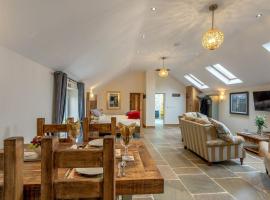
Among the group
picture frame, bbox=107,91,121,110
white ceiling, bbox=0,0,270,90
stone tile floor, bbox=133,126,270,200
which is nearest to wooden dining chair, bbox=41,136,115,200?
white ceiling, bbox=0,0,270,90

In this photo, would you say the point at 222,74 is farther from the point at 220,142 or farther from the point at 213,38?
the point at 213,38

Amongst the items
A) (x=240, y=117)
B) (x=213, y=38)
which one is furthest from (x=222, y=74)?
(x=213, y=38)

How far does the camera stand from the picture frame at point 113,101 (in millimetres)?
11172

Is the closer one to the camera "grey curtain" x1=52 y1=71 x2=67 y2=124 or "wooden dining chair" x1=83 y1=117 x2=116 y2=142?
"wooden dining chair" x1=83 y1=117 x2=116 y2=142

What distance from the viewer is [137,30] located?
4.52m

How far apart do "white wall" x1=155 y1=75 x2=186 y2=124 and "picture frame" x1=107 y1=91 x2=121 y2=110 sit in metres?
2.16

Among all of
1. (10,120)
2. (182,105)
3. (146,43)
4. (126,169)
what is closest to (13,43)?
(10,120)

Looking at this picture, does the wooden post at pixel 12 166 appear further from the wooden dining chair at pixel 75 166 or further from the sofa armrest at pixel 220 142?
the sofa armrest at pixel 220 142

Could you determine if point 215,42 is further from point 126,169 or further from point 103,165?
point 103,165

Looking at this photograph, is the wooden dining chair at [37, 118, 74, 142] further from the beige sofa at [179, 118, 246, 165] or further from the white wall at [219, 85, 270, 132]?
the white wall at [219, 85, 270, 132]

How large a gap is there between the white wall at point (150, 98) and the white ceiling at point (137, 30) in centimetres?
302

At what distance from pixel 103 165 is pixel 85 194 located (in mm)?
156

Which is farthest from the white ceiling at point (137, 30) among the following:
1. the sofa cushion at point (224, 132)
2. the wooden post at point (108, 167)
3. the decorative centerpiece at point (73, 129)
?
the sofa cushion at point (224, 132)

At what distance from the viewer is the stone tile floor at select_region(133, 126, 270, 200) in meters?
2.94
